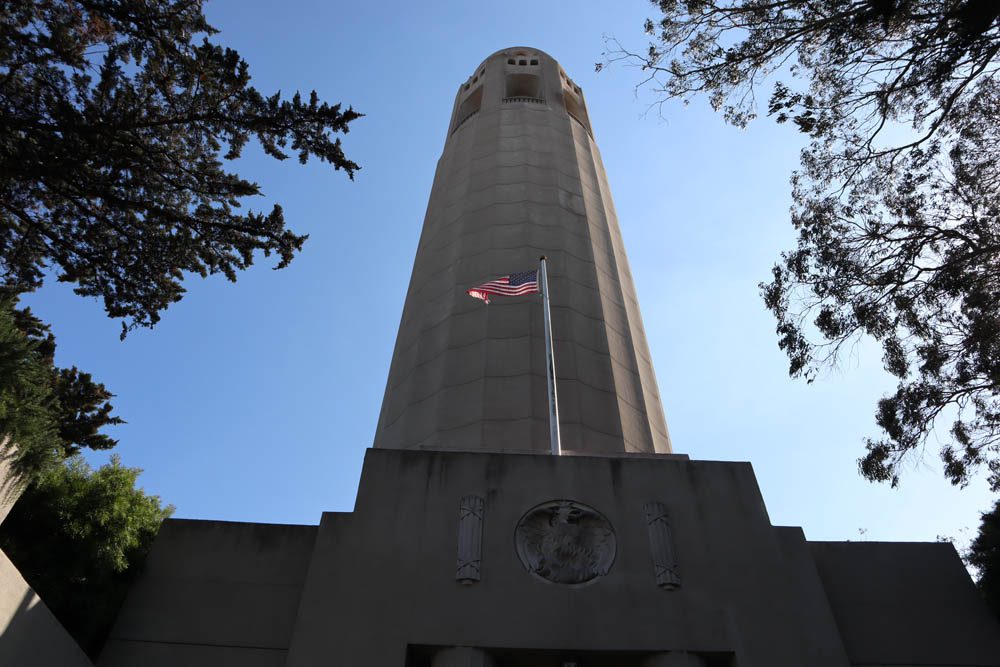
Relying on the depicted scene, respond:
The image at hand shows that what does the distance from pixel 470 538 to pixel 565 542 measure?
1.41 m

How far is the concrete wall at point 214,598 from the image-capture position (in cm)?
1066

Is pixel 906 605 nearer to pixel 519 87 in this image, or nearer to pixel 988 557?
pixel 988 557

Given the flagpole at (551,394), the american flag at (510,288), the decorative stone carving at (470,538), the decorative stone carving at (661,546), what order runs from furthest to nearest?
the american flag at (510,288)
the flagpole at (551,394)
the decorative stone carving at (661,546)
the decorative stone carving at (470,538)

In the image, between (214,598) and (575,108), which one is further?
(575,108)

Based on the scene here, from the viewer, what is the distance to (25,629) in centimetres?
845

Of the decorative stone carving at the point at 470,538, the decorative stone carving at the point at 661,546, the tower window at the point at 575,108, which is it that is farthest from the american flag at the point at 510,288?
the tower window at the point at 575,108

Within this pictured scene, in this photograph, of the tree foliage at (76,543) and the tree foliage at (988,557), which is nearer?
the tree foliage at (76,543)

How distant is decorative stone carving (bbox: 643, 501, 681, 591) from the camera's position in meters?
10.6

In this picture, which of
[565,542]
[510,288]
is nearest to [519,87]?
[510,288]

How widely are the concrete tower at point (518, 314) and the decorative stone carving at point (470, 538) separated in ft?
7.97

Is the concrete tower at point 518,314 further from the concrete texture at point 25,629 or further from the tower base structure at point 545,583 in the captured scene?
the concrete texture at point 25,629

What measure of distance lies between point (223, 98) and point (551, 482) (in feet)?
23.8

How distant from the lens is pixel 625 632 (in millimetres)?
10055

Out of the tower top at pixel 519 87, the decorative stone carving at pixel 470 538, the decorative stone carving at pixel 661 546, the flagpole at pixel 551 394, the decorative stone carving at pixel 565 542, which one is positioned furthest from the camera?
the tower top at pixel 519 87
